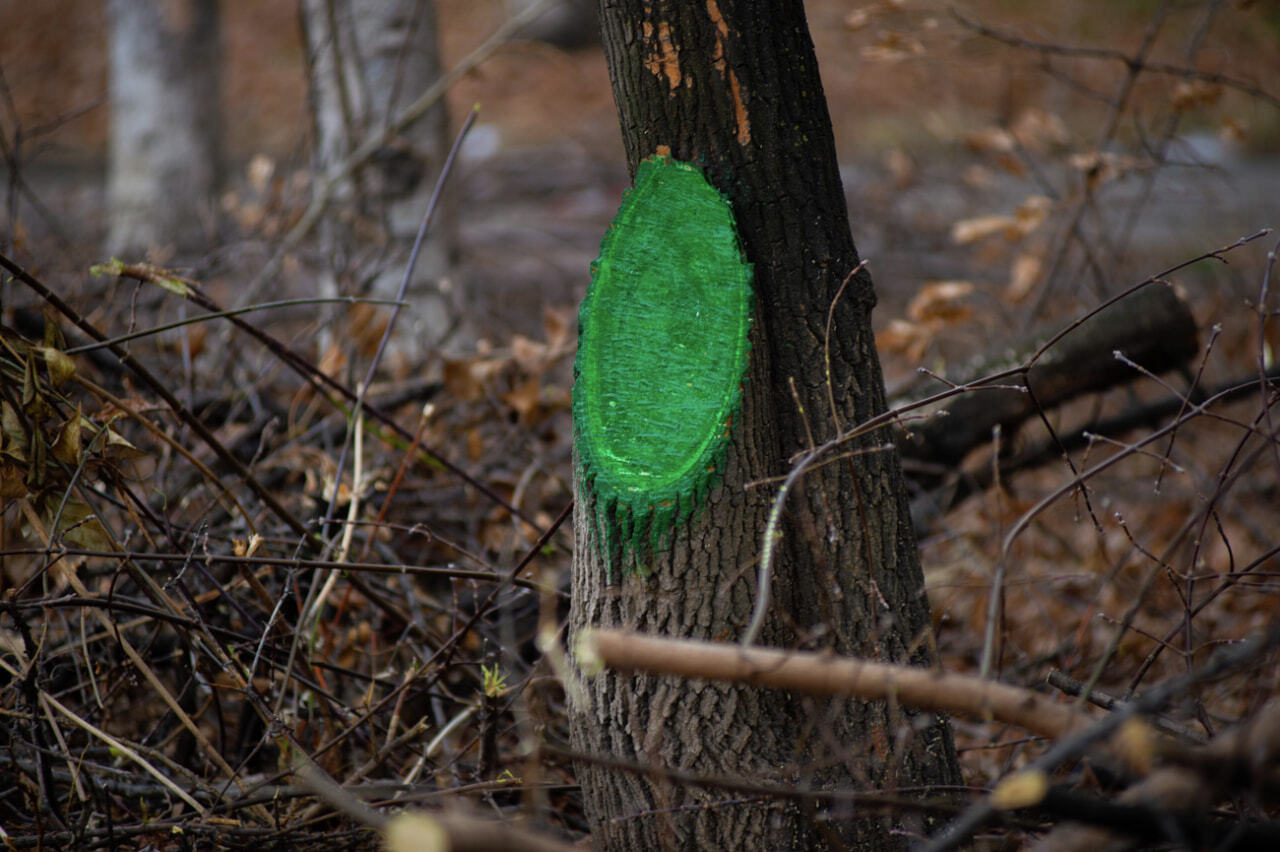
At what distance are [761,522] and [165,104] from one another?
7.02 m

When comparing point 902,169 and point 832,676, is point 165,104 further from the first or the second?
point 832,676

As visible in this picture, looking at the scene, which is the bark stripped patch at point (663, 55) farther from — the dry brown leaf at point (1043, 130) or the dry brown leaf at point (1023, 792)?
the dry brown leaf at point (1043, 130)

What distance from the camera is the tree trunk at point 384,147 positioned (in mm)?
→ 3949

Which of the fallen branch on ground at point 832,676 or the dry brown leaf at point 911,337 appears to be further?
the dry brown leaf at point 911,337

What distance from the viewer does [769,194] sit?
1.72 meters

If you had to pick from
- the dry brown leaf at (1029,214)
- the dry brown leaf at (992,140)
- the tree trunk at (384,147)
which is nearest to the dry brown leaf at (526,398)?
the tree trunk at (384,147)

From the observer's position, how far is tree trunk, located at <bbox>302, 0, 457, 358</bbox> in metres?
3.95

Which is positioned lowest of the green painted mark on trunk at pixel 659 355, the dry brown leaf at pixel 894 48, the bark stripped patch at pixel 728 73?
the green painted mark on trunk at pixel 659 355

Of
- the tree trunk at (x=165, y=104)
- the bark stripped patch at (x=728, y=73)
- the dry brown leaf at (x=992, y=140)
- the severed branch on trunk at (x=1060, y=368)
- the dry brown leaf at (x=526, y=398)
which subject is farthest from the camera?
the tree trunk at (x=165, y=104)

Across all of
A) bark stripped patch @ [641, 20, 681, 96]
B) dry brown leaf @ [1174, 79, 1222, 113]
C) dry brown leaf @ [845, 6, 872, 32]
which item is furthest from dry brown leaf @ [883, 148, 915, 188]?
bark stripped patch @ [641, 20, 681, 96]

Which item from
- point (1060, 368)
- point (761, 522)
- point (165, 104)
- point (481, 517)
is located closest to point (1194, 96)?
point (1060, 368)

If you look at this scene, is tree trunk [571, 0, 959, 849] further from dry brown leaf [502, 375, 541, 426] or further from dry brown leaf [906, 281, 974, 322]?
dry brown leaf [906, 281, 974, 322]

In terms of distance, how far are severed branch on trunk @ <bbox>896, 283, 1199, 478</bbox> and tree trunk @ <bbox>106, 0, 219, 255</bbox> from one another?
231 inches

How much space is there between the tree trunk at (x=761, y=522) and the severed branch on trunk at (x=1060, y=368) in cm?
120
